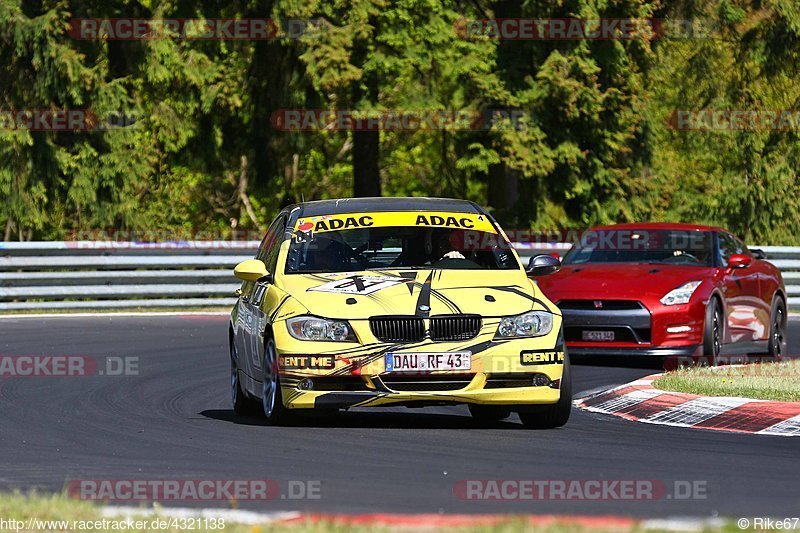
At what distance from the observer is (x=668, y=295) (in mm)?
17062

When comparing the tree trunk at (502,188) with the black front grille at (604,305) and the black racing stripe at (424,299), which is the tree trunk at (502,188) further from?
the black racing stripe at (424,299)

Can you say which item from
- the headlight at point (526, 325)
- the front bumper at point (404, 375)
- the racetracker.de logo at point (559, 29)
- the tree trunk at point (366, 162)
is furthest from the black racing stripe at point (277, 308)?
the tree trunk at point (366, 162)

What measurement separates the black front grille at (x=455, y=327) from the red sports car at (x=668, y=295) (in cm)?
597

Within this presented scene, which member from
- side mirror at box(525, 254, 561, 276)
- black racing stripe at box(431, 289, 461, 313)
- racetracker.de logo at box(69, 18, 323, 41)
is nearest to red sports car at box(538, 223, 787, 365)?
side mirror at box(525, 254, 561, 276)

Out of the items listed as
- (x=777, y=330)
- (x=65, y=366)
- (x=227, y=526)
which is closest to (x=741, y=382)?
(x=777, y=330)

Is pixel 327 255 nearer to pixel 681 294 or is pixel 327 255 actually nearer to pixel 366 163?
pixel 681 294

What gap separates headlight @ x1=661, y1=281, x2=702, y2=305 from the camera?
17.0 m

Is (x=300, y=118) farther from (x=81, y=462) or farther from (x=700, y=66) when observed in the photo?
(x=81, y=462)

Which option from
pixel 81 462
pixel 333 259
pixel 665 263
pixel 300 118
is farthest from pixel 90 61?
pixel 81 462

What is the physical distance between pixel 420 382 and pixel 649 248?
7.84 meters

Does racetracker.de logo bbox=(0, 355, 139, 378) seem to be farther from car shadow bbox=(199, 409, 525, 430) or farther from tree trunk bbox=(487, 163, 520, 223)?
tree trunk bbox=(487, 163, 520, 223)

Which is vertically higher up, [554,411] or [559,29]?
[559,29]

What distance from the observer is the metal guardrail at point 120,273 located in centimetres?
2545

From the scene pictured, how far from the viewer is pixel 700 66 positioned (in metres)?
40.7
